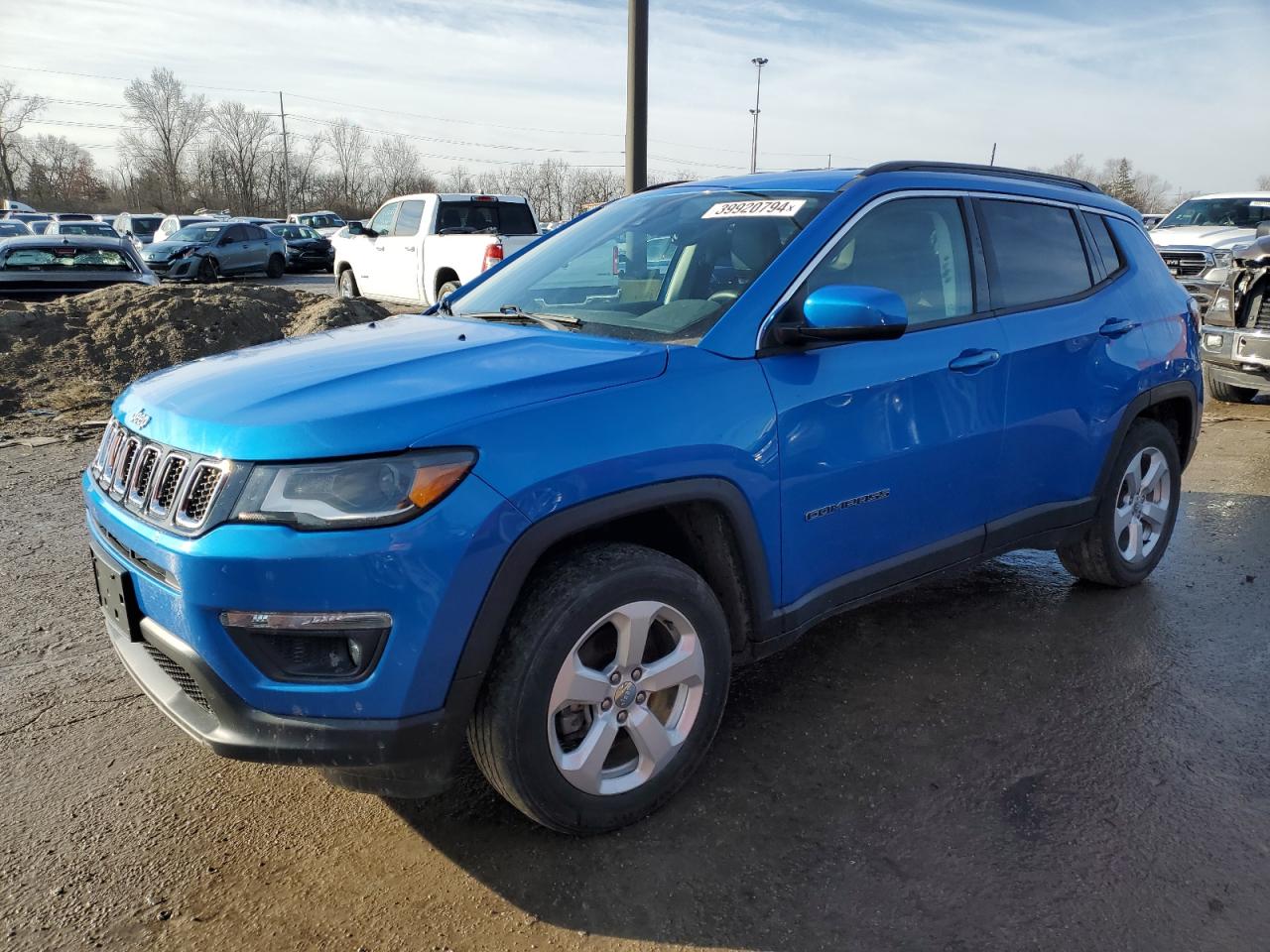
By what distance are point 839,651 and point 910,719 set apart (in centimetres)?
56

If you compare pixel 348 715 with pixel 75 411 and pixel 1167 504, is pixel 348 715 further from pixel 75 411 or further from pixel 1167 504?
pixel 75 411

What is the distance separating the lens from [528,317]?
127 inches

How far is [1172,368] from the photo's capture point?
433 cm

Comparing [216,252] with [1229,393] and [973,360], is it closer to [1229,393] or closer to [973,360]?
[1229,393]

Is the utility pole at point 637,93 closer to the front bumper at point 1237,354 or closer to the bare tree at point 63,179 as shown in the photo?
the front bumper at point 1237,354

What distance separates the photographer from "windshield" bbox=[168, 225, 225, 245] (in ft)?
80.7

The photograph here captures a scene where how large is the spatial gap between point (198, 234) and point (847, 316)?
25.7 meters

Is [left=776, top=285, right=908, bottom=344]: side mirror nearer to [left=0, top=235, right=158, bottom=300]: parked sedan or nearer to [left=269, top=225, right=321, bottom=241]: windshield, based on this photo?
[left=0, top=235, right=158, bottom=300]: parked sedan

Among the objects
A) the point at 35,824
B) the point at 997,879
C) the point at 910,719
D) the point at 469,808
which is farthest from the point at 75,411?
the point at 997,879

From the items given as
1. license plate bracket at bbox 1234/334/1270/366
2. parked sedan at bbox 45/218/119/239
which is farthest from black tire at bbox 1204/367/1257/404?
parked sedan at bbox 45/218/119/239

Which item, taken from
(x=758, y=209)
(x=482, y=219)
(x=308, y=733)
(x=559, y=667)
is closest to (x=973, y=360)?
(x=758, y=209)

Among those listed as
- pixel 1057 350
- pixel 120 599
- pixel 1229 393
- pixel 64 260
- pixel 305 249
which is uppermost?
pixel 1057 350

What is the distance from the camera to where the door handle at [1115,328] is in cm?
394

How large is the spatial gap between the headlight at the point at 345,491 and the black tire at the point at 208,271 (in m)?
25.0
